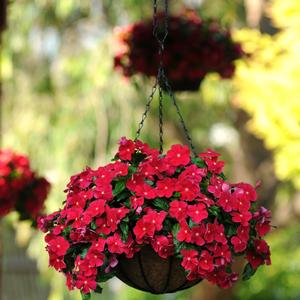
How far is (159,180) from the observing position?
6.57 feet

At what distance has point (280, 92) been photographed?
639 centimetres

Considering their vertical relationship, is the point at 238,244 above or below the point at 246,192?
below

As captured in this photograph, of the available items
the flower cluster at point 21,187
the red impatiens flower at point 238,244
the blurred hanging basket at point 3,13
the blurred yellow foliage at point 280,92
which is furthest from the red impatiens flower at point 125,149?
the blurred yellow foliage at point 280,92

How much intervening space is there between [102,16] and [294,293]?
3.18 metres

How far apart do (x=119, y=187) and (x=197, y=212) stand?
0.63 ft

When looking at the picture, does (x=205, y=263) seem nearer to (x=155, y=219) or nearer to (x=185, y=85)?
(x=155, y=219)

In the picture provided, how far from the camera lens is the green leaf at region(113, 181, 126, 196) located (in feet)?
6.47

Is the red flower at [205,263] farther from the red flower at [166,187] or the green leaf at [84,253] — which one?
the green leaf at [84,253]

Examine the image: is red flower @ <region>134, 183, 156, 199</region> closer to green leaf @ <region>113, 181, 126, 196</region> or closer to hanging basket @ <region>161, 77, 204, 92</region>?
green leaf @ <region>113, 181, 126, 196</region>

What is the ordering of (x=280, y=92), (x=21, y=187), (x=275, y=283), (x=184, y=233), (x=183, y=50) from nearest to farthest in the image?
(x=184, y=233)
(x=21, y=187)
(x=183, y=50)
(x=280, y=92)
(x=275, y=283)

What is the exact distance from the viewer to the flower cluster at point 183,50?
3791 millimetres

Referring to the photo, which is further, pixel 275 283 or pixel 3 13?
pixel 275 283

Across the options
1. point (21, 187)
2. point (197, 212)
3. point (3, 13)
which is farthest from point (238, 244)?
point (3, 13)

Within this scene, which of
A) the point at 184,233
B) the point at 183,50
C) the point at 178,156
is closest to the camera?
the point at 184,233
